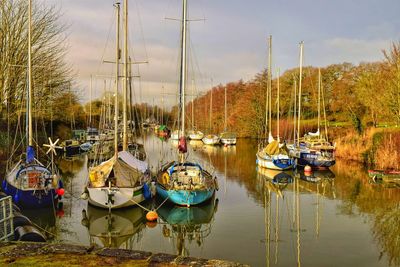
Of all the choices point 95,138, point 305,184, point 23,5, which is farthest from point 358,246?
point 95,138

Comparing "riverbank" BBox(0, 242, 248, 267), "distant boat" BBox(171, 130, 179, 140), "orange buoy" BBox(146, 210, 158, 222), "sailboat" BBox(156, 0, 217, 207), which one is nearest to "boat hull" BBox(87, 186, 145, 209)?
"orange buoy" BBox(146, 210, 158, 222)

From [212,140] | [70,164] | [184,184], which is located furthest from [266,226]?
[212,140]

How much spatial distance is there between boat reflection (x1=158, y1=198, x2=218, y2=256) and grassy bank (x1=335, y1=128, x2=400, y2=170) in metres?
16.8

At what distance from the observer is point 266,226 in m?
16.6

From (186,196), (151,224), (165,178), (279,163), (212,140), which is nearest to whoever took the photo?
(151,224)

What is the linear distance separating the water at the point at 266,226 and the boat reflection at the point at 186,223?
0.04 meters

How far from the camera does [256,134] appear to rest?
70.4m

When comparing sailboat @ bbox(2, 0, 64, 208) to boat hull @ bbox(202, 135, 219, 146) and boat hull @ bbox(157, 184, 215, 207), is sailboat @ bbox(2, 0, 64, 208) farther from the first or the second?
boat hull @ bbox(202, 135, 219, 146)

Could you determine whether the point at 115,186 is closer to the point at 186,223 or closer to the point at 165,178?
the point at 165,178

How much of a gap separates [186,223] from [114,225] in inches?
116

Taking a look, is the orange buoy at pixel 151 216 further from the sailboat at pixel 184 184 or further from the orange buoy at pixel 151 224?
the sailboat at pixel 184 184

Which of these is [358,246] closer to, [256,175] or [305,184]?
[305,184]

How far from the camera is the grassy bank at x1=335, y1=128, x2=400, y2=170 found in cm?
3073

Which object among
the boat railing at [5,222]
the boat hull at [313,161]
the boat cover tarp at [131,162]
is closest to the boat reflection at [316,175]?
the boat hull at [313,161]
